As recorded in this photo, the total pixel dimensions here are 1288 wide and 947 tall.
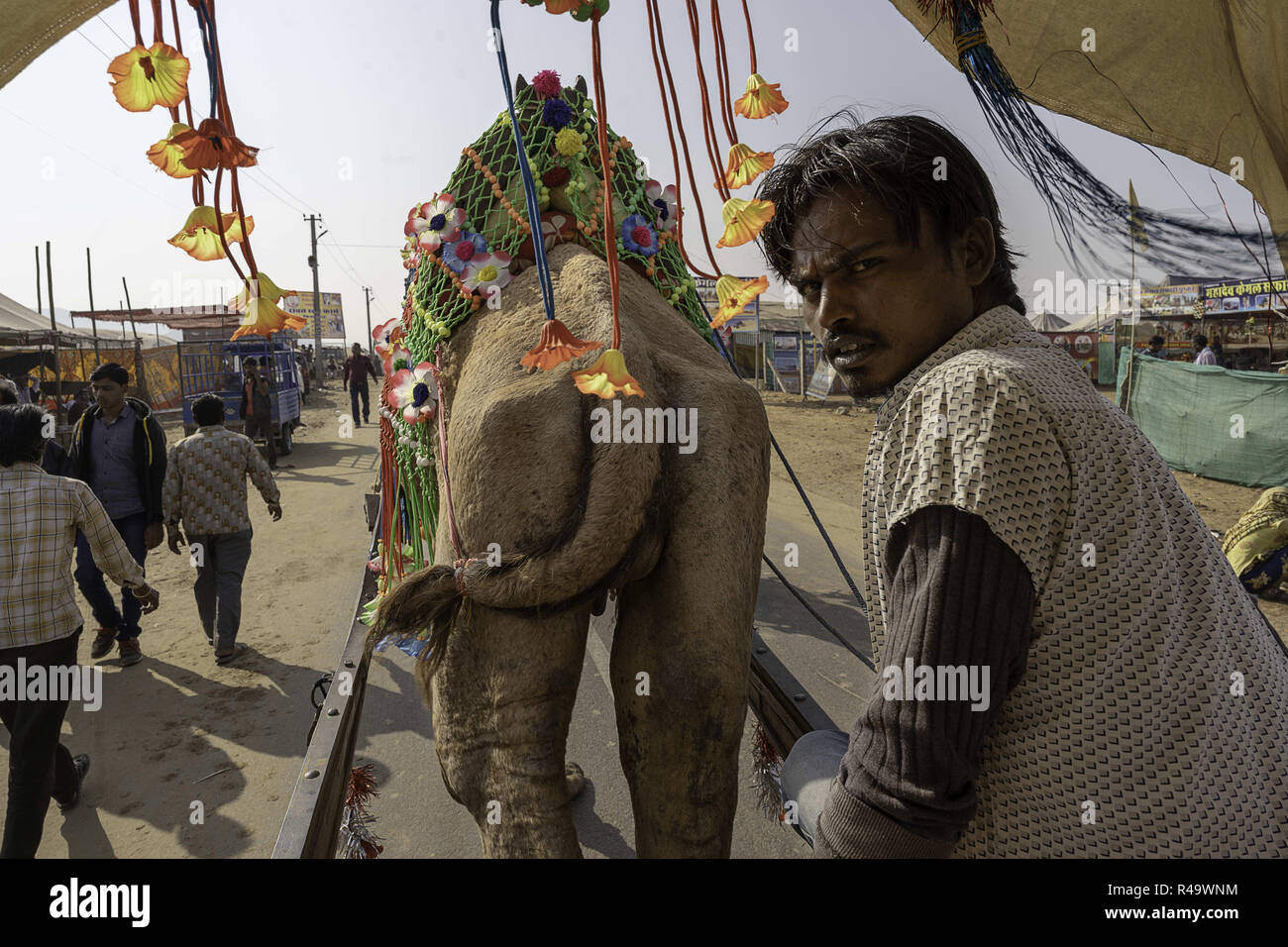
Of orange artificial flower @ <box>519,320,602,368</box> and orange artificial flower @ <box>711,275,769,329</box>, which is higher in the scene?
orange artificial flower @ <box>711,275,769,329</box>

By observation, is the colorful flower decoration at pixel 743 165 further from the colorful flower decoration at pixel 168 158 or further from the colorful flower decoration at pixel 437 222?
the colorful flower decoration at pixel 437 222

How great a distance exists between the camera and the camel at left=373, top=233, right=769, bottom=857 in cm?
171

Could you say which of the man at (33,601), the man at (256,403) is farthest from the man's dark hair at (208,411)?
the man at (256,403)

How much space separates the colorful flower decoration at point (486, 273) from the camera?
229 cm

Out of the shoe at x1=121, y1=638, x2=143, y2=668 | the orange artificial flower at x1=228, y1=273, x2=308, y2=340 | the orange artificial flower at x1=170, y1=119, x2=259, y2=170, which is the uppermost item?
the orange artificial flower at x1=170, y1=119, x2=259, y2=170

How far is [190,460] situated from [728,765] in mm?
4250

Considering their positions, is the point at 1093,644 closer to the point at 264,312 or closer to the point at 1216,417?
the point at 264,312

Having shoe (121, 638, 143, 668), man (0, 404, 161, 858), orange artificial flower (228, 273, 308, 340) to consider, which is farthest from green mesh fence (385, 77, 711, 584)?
shoe (121, 638, 143, 668)

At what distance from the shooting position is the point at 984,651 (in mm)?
800

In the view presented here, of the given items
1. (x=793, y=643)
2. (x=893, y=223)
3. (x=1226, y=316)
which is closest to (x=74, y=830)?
(x=793, y=643)

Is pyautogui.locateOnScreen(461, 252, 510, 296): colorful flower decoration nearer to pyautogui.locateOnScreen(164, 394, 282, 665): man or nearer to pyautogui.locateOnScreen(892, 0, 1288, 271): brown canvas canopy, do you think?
pyautogui.locateOnScreen(892, 0, 1288, 271): brown canvas canopy

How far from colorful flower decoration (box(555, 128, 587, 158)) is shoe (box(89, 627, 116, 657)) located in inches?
174

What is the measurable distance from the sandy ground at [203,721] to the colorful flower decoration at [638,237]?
9.04 ft

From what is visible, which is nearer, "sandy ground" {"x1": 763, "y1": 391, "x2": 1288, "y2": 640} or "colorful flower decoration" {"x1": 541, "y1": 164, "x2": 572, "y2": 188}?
"colorful flower decoration" {"x1": 541, "y1": 164, "x2": 572, "y2": 188}
